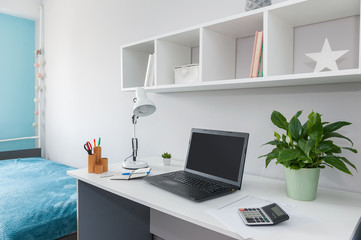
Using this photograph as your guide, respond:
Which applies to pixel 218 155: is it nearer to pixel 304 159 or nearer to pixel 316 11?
→ pixel 304 159

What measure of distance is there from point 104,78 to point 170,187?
1.72m

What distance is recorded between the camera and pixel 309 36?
54.4 inches

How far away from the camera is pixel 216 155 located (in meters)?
1.44

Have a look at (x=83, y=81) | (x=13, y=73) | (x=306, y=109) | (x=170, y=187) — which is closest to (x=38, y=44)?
(x=13, y=73)

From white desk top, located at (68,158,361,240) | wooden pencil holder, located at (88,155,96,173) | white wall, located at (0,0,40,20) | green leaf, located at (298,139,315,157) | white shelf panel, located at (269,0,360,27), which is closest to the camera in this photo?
white desk top, located at (68,158,361,240)

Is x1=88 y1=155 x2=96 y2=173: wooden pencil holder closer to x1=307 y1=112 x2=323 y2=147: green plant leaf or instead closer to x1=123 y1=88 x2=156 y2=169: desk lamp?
x1=123 y1=88 x2=156 y2=169: desk lamp

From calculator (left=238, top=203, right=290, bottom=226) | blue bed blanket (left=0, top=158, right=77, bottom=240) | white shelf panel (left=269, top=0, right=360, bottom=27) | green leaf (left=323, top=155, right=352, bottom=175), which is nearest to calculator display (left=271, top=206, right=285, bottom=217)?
calculator (left=238, top=203, right=290, bottom=226)

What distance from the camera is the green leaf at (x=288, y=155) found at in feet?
3.44

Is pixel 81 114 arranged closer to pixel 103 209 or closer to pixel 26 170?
pixel 26 170

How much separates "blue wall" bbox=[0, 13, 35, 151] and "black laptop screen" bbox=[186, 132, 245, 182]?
10.1ft

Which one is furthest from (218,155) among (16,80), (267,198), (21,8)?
(21,8)

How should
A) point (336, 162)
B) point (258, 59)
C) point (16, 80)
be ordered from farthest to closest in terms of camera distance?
point (16, 80) < point (258, 59) < point (336, 162)

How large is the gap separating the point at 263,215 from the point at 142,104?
3.10 ft

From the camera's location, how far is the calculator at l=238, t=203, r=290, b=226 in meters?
0.88
